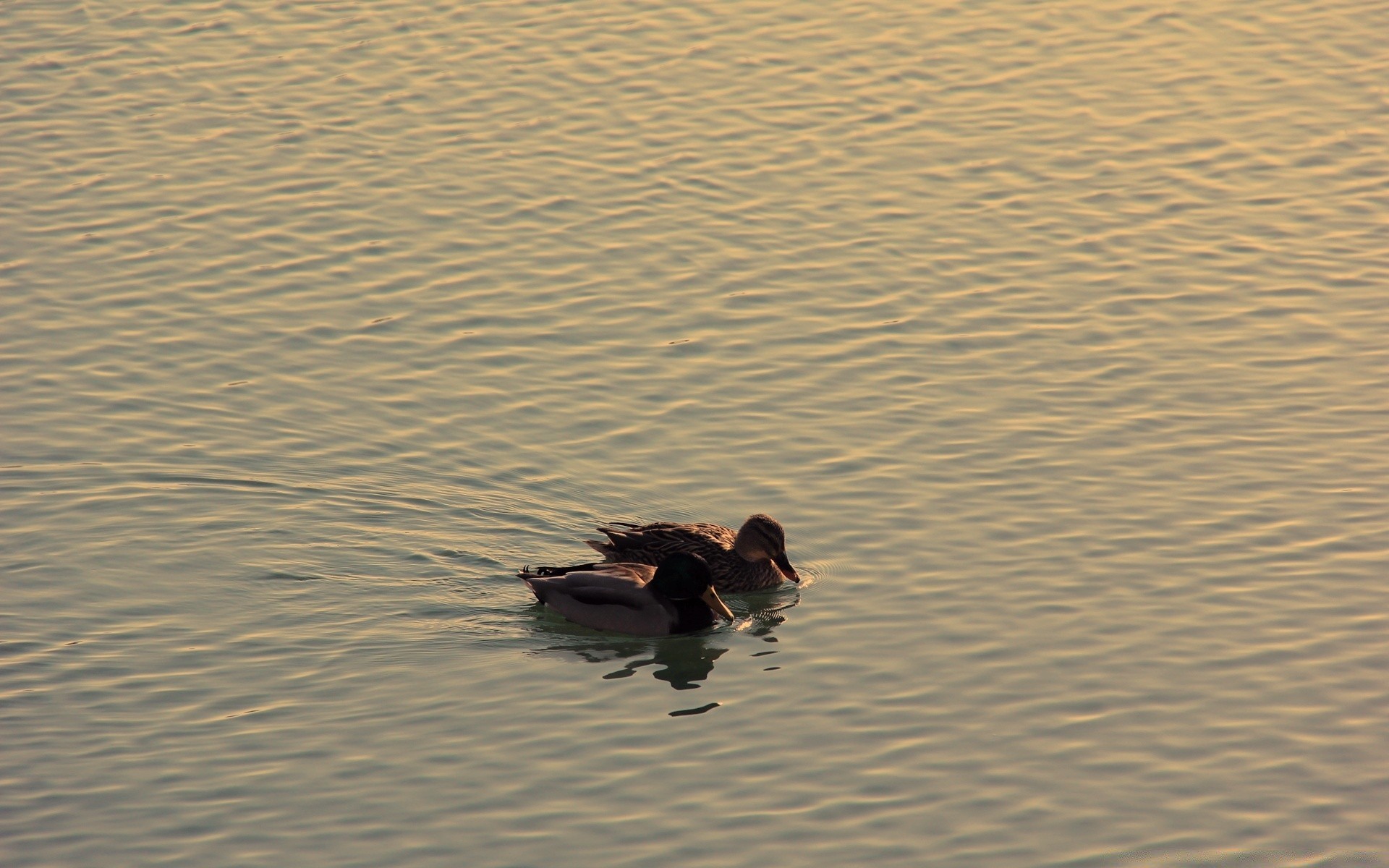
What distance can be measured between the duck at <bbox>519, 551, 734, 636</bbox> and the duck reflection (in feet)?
0.32

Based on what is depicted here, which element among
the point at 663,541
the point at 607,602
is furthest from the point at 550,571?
the point at 663,541

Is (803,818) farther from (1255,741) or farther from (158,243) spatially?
(158,243)

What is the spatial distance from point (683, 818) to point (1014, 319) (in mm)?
10160

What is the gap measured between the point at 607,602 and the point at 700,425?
3.53 meters

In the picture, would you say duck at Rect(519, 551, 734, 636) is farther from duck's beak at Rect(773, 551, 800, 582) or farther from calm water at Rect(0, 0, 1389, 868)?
duck's beak at Rect(773, 551, 800, 582)

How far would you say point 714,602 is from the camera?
56.4ft

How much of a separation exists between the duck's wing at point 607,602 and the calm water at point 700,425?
214 millimetres

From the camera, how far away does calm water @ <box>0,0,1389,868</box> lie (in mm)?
14172

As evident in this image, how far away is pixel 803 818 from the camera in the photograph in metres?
13.7

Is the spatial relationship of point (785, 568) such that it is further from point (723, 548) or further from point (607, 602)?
point (607, 602)

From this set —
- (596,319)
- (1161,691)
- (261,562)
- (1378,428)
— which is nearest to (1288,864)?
(1161,691)

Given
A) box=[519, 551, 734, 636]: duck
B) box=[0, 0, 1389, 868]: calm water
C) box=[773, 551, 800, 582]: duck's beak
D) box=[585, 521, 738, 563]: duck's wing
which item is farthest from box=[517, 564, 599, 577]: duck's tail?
box=[773, 551, 800, 582]: duck's beak

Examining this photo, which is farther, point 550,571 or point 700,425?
point 700,425

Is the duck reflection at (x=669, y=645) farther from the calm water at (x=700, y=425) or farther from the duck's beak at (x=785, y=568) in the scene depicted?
the duck's beak at (x=785, y=568)
